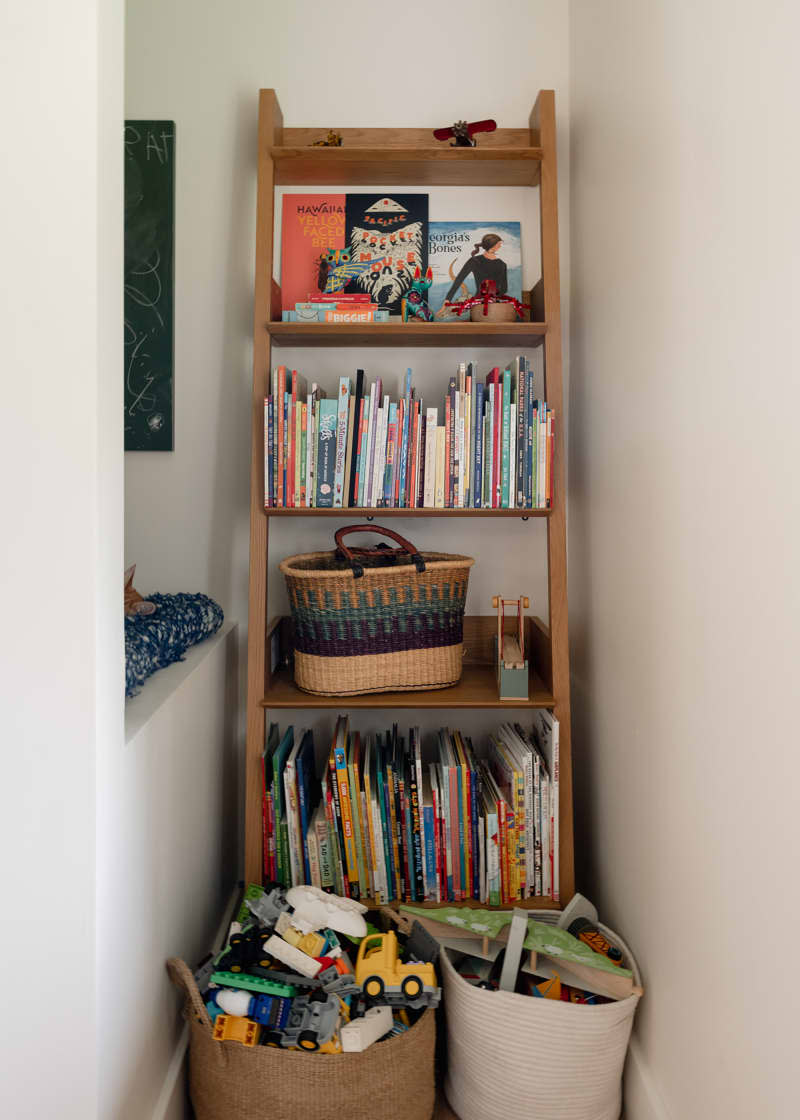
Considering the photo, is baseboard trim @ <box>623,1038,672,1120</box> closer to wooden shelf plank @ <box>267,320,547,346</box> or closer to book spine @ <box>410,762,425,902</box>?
book spine @ <box>410,762,425,902</box>

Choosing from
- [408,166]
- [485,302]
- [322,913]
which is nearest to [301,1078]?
[322,913]

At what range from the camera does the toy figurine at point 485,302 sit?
73.6 inches

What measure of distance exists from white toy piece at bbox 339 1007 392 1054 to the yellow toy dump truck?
0.09 feet

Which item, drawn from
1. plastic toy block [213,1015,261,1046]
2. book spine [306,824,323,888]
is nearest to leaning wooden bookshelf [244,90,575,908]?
book spine [306,824,323,888]

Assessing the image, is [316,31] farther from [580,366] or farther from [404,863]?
[404,863]

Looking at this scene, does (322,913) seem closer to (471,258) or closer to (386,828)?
(386,828)

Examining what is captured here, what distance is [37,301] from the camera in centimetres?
105

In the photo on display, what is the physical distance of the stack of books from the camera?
1826 mm

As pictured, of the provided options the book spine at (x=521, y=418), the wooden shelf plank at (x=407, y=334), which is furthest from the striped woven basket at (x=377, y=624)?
the wooden shelf plank at (x=407, y=334)

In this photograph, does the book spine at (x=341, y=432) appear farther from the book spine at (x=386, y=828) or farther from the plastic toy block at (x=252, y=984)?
the plastic toy block at (x=252, y=984)

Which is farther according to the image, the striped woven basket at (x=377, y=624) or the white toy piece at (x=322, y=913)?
the striped woven basket at (x=377, y=624)

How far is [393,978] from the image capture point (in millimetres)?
1463

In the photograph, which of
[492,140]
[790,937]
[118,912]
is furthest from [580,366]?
[118,912]

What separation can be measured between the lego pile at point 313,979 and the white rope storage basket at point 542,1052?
0.35 ft
